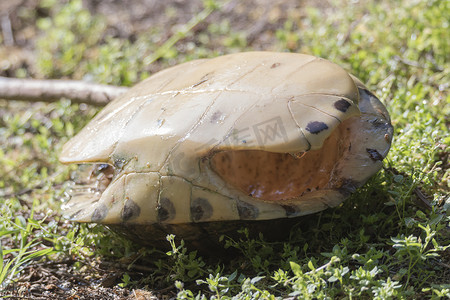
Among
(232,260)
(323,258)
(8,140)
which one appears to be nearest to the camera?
(323,258)

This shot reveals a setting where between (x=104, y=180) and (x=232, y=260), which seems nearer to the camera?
(x=232, y=260)

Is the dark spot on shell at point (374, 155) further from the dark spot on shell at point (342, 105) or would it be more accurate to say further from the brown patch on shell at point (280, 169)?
the dark spot on shell at point (342, 105)

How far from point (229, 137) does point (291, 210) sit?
392mm

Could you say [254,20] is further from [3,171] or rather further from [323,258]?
[323,258]

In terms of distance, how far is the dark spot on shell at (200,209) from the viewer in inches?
97.0

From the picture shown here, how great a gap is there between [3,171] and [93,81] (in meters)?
0.99

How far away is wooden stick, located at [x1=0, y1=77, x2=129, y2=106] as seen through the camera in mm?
4246

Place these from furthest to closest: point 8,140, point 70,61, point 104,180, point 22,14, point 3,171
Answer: point 22,14 → point 70,61 → point 8,140 → point 3,171 → point 104,180

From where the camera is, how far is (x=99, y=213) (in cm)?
270

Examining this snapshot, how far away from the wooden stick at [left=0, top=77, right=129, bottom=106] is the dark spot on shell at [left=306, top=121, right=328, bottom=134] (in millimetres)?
2070

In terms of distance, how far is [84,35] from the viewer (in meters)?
5.55

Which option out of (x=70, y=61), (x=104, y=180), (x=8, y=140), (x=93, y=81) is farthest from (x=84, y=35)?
(x=104, y=180)

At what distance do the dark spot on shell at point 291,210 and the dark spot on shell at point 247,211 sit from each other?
122 millimetres

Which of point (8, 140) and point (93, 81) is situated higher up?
point (93, 81)
